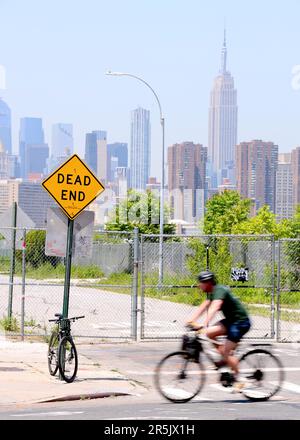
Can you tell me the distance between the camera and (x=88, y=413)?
41.3 ft

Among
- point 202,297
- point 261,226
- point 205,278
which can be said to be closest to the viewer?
point 205,278

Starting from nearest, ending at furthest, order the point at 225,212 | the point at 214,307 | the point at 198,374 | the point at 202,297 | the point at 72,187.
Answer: the point at 214,307 → the point at 198,374 → the point at 72,187 → the point at 202,297 → the point at 225,212

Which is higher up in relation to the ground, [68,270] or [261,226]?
[261,226]

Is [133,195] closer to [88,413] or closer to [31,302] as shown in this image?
[31,302]

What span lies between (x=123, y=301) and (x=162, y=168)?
11.4 m

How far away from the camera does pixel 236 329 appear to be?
13.6 meters

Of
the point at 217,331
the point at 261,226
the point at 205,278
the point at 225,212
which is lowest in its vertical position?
the point at 217,331

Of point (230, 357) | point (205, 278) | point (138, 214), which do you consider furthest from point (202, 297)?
point (138, 214)

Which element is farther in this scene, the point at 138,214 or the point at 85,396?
the point at 138,214

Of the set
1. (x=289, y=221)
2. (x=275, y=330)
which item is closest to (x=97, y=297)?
(x=275, y=330)

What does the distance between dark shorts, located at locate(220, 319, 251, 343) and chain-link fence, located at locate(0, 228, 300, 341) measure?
8.14 metres

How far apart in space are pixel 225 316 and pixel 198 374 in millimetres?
787

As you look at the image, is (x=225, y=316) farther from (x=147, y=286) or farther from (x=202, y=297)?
(x=202, y=297)

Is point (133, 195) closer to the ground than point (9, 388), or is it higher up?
higher up
